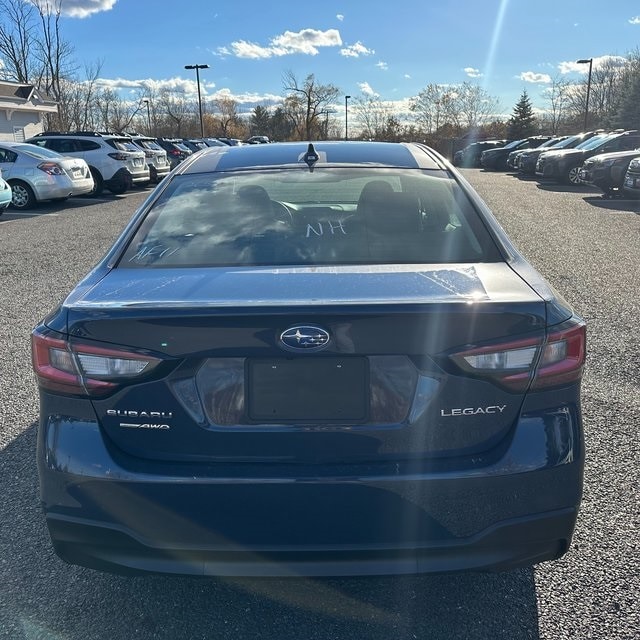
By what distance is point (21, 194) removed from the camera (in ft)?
47.5

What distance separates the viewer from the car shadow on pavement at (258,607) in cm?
224

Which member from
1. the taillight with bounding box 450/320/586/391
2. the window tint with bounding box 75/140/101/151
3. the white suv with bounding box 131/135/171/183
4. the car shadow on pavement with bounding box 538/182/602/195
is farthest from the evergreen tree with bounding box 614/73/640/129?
the taillight with bounding box 450/320/586/391

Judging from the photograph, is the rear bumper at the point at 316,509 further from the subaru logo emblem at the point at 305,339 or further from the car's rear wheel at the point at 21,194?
the car's rear wheel at the point at 21,194

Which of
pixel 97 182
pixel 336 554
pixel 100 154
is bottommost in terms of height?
pixel 97 182

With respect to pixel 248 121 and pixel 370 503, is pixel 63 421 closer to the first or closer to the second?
pixel 370 503

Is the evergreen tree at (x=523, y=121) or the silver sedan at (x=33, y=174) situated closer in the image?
the silver sedan at (x=33, y=174)

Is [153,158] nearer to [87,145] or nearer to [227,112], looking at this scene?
[87,145]

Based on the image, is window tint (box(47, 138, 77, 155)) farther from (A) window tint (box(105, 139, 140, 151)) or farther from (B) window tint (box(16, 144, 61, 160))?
(B) window tint (box(16, 144, 61, 160))

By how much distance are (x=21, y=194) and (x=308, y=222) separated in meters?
13.8

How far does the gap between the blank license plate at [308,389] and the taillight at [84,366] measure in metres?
0.32

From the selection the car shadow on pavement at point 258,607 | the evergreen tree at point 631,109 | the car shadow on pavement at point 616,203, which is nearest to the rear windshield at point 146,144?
the car shadow on pavement at point 616,203

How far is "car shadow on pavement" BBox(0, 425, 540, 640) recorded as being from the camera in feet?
7.36

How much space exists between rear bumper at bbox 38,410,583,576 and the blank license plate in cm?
16

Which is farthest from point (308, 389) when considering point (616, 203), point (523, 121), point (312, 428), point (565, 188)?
point (523, 121)
